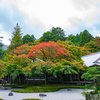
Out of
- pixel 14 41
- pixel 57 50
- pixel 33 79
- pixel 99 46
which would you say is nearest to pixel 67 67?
pixel 57 50

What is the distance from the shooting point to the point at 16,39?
140 feet

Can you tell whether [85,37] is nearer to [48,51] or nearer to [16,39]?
[16,39]

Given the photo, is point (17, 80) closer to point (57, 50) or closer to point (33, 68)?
point (33, 68)

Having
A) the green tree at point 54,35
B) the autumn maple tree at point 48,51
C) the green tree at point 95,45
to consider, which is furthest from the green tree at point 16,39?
the autumn maple tree at point 48,51

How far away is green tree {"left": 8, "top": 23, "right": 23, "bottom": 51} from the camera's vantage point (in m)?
42.5

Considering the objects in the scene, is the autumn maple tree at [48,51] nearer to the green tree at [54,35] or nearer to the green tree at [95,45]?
the green tree at [95,45]

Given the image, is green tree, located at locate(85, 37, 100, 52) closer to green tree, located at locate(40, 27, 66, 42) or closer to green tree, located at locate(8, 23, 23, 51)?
green tree, located at locate(40, 27, 66, 42)

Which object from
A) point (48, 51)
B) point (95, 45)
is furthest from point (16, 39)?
point (48, 51)

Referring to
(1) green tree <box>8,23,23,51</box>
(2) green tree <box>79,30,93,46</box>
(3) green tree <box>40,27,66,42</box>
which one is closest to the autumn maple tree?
(1) green tree <box>8,23,23,51</box>

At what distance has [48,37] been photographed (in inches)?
1935

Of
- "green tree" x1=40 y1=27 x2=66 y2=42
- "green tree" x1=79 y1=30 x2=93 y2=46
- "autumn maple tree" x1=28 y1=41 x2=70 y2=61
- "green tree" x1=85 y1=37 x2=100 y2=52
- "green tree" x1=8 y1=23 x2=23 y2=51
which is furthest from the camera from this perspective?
"green tree" x1=79 y1=30 x2=93 y2=46

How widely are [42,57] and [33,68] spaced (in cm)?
207

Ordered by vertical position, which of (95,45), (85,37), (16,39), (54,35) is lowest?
(95,45)

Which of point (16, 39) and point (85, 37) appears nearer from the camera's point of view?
point (16, 39)
